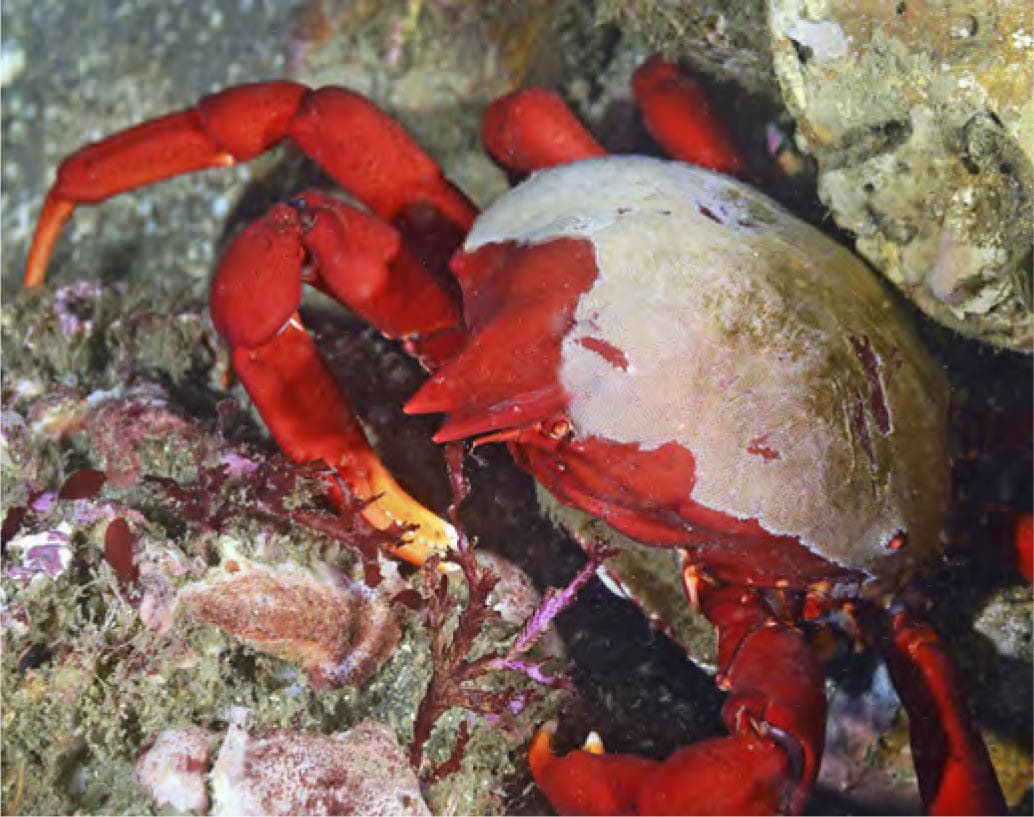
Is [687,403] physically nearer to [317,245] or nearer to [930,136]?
[930,136]

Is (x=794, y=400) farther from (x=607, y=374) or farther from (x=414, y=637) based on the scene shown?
(x=414, y=637)

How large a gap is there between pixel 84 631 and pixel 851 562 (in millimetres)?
1894

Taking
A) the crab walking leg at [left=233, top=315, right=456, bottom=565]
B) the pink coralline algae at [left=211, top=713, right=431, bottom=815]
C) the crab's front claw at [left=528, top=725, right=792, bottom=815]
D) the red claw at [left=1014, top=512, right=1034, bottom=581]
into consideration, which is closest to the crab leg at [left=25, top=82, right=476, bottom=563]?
the crab walking leg at [left=233, top=315, right=456, bottom=565]

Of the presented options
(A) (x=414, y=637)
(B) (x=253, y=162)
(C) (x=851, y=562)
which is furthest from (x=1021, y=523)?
(B) (x=253, y=162)

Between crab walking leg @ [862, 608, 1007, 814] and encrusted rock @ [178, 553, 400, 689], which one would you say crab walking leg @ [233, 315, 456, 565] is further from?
crab walking leg @ [862, 608, 1007, 814]

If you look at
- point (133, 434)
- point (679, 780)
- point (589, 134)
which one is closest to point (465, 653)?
point (679, 780)

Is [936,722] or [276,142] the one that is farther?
[276,142]

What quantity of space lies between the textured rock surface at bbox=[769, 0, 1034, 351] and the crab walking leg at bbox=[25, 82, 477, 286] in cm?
118

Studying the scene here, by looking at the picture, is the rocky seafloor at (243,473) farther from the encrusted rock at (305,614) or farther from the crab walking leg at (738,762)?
the crab walking leg at (738,762)

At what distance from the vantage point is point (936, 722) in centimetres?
251

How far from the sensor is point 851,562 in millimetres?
2525

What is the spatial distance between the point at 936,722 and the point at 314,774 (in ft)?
5.32

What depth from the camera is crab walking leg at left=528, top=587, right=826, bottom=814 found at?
7.05 feet

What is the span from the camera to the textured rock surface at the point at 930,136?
2.12 meters
